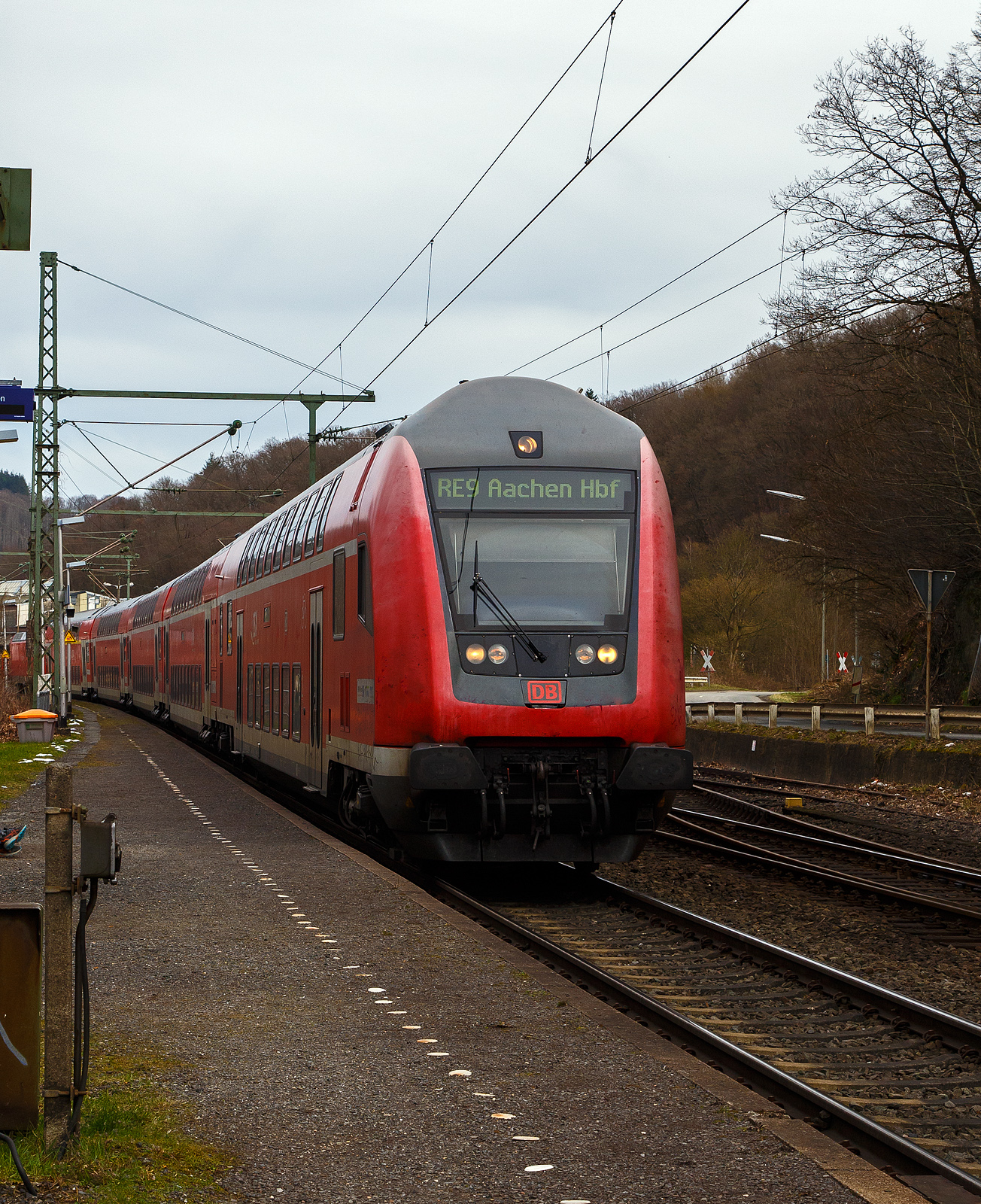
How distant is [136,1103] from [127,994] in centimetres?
204

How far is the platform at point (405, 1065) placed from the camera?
4672 millimetres

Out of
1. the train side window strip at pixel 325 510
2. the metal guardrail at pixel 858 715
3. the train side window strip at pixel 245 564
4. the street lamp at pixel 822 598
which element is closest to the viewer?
the train side window strip at pixel 325 510

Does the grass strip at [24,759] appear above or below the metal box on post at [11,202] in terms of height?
below

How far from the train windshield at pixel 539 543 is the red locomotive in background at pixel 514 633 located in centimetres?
1

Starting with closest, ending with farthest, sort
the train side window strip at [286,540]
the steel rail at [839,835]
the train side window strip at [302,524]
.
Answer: the steel rail at [839,835]
the train side window strip at [302,524]
the train side window strip at [286,540]

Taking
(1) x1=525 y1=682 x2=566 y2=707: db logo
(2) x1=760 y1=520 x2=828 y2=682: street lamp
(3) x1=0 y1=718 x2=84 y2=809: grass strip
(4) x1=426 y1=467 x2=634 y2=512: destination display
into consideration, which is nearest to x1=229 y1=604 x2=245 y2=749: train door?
(3) x1=0 y1=718 x2=84 y2=809: grass strip

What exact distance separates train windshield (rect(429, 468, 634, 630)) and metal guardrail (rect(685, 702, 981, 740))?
24.2ft

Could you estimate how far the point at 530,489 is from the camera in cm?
1118

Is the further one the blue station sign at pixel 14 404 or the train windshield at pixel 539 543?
the train windshield at pixel 539 543

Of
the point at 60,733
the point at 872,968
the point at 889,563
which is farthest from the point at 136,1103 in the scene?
the point at 889,563

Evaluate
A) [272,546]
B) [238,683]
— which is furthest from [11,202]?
[238,683]

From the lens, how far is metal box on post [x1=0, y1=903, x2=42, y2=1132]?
14.9 ft

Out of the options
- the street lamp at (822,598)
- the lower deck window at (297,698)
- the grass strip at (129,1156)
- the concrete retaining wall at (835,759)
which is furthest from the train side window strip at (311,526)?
the street lamp at (822,598)

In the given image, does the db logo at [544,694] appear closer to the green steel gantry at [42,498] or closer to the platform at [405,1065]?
the platform at [405,1065]
